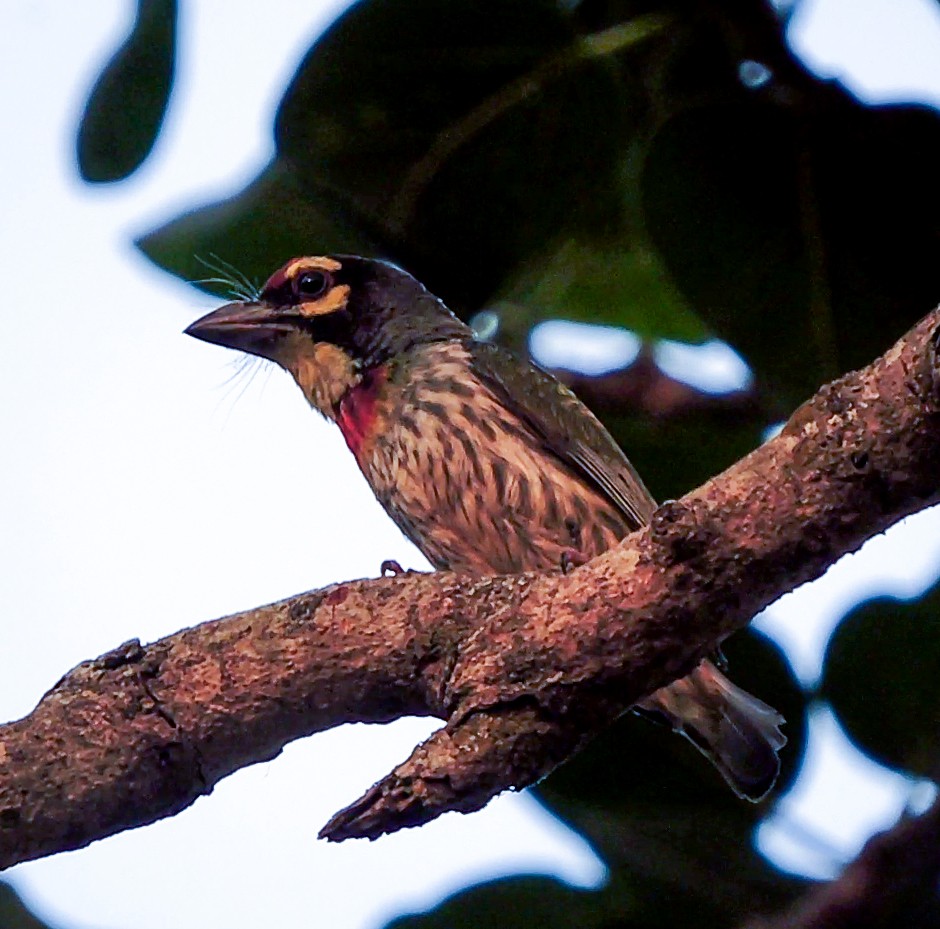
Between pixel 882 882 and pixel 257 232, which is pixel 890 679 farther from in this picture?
pixel 257 232

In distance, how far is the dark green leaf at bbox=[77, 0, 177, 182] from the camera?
2.91 meters

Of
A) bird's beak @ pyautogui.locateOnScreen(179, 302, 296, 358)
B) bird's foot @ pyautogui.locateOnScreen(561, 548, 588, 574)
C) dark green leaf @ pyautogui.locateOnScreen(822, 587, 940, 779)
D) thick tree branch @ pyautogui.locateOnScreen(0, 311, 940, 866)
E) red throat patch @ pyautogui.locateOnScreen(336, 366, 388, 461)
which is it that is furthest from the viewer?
bird's beak @ pyautogui.locateOnScreen(179, 302, 296, 358)

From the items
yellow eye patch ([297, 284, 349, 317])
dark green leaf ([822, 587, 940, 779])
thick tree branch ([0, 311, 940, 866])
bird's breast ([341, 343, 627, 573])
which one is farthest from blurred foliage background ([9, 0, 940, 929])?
thick tree branch ([0, 311, 940, 866])

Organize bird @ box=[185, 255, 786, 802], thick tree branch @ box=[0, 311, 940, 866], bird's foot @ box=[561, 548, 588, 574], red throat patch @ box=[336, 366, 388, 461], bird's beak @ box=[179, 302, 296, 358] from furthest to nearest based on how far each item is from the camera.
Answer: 1. bird's beak @ box=[179, 302, 296, 358]
2. red throat patch @ box=[336, 366, 388, 461]
3. bird @ box=[185, 255, 786, 802]
4. bird's foot @ box=[561, 548, 588, 574]
5. thick tree branch @ box=[0, 311, 940, 866]

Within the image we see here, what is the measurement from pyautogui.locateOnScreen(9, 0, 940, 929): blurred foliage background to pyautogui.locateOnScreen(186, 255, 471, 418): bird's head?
253 millimetres

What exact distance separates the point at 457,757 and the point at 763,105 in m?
1.55

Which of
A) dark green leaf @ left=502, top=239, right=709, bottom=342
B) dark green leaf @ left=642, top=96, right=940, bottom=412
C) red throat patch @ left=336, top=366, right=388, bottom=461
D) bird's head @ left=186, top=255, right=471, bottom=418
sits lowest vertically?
dark green leaf @ left=642, top=96, right=940, bottom=412

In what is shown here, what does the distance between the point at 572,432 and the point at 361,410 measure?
1.60 feet

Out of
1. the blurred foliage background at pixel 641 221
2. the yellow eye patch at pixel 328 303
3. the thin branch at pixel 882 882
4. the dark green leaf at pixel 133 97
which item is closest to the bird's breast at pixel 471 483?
the blurred foliage background at pixel 641 221

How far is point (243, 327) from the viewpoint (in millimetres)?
3635

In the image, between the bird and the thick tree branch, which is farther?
the bird

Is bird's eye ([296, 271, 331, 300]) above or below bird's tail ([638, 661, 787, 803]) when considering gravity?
above

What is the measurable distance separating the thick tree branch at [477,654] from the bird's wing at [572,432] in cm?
108

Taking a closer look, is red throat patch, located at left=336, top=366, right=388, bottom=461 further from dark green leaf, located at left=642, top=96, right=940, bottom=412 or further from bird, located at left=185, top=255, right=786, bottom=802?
dark green leaf, located at left=642, top=96, right=940, bottom=412
